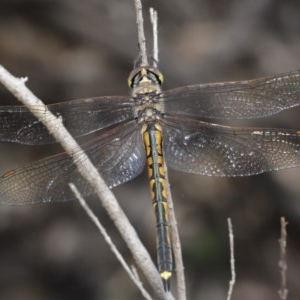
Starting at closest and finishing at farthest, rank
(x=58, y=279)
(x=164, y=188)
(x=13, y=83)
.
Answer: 1. (x=13, y=83)
2. (x=164, y=188)
3. (x=58, y=279)

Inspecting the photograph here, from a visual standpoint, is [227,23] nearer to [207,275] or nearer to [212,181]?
[212,181]

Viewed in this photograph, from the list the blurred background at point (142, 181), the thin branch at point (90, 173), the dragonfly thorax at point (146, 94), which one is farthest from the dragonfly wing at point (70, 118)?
the blurred background at point (142, 181)

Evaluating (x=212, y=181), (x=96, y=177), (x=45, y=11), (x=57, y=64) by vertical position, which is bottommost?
(x=96, y=177)

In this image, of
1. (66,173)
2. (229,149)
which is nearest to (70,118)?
(66,173)

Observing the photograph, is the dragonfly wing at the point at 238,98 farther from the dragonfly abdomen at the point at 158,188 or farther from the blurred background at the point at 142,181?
the blurred background at the point at 142,181

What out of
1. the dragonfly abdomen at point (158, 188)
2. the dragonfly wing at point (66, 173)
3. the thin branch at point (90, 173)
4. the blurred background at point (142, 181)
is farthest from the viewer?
the blurred background at point (142, 181)

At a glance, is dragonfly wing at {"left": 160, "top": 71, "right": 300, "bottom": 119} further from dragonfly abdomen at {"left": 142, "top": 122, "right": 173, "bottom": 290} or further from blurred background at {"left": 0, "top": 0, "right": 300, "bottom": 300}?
blurred background at {"left": 0, "top": 0, "right": 300, "bottom": 300}

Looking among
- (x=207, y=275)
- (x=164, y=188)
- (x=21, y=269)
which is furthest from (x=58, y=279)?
(x=164, y=188)
